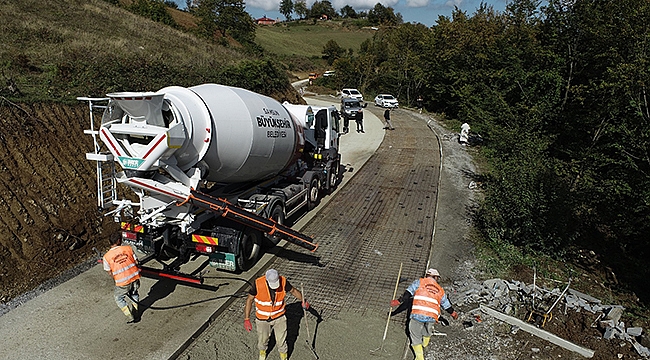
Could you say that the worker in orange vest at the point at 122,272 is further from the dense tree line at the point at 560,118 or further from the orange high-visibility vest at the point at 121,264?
the dense tree line at the point at 560,118

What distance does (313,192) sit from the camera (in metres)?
12.4

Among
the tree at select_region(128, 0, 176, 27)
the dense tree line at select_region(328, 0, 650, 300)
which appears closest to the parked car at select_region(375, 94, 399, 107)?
the dense tree line at select_region(328, 0, 650, 300)

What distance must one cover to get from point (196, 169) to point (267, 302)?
9.23 ft

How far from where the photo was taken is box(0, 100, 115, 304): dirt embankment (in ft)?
27.3

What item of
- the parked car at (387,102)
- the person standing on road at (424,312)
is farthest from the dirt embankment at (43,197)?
the parked car at (387,102)

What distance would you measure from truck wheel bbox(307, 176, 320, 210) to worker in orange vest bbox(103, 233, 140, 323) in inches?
231

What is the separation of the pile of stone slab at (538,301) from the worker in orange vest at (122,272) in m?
5.60

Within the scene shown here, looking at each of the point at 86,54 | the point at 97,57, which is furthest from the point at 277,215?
the point at 86,54

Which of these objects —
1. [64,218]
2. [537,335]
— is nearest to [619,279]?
[537,335]

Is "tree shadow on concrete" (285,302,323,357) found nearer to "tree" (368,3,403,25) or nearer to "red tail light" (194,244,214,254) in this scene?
"red tail light" (194,244,214,254)

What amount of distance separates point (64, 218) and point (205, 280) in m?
3.90

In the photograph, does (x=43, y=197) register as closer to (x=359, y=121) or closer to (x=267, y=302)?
(x=267, y=302)

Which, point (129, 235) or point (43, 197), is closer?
point (129, 235)

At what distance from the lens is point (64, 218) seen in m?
9.56
